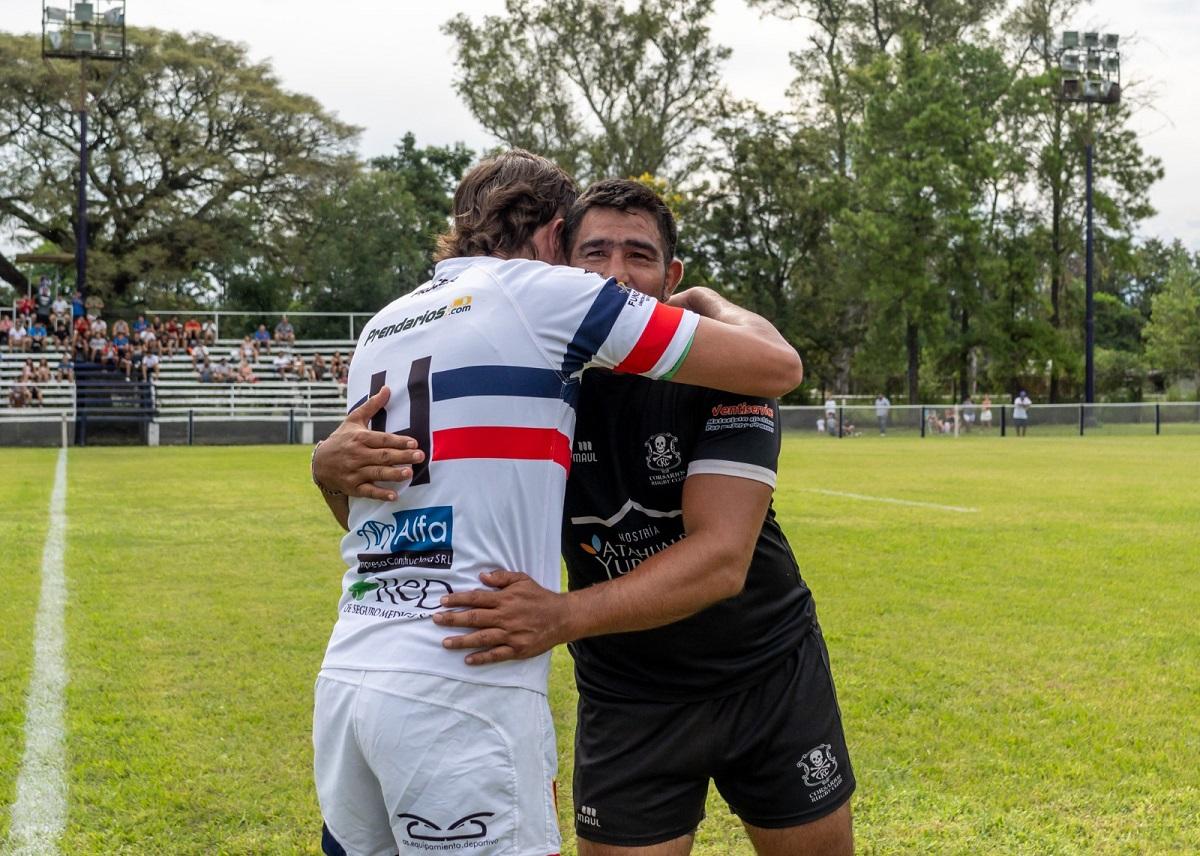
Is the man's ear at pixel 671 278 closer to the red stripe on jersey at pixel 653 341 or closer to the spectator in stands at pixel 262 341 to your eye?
the red stripe on jersey at pixel 653 341

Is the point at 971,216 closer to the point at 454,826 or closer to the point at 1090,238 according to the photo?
the point at 1090,238

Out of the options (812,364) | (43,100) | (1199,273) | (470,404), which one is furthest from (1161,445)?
(1199,273)

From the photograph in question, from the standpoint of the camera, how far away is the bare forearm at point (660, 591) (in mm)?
2312

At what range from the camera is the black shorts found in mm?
2807

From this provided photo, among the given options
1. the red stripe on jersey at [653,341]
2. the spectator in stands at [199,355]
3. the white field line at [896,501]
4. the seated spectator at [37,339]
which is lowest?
the white field line at [896,501]

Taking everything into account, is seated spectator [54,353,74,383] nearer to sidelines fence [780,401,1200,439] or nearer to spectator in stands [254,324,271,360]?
spectator in stands [254,324,271,360]

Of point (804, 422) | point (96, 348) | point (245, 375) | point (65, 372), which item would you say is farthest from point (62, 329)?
point (804, 422)

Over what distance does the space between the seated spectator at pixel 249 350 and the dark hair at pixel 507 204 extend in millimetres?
40420

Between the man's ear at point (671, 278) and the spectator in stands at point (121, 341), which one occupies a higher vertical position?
the spectator in stands at point (121, 341)

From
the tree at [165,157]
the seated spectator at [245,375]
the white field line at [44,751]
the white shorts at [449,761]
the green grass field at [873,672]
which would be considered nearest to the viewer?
the white shorts at [449,761]

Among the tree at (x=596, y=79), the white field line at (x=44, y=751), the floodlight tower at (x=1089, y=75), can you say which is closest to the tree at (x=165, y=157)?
the tree at (x=596, y=79)

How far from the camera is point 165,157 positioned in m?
52.9

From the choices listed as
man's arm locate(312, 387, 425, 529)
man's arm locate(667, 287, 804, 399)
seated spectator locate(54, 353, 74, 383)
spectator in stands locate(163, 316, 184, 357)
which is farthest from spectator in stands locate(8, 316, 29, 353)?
man's arm locate(667, 287, 804, 399)

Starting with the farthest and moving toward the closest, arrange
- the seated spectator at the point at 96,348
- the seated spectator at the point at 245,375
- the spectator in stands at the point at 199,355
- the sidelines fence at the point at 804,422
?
the seated spectator at the point at 245,375
the spectator in stands at the point at 199,355
the seated spectator at the point at 96,348
the sidelines fence at the point at 804,422
